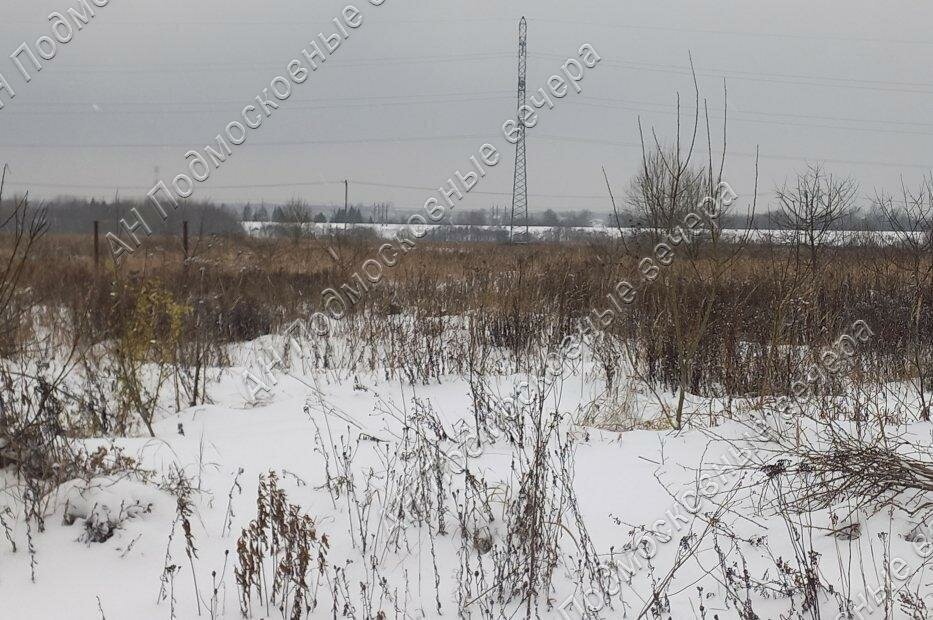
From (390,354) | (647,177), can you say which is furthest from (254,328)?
(647,177)

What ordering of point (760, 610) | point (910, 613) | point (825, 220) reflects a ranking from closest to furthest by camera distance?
point (910, 613) → point (760, 610) → point (825, 220)

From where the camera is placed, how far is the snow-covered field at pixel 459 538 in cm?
256

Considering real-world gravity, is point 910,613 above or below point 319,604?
above

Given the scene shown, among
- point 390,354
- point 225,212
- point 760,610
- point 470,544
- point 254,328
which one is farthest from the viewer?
point 225,212

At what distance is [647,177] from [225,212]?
46.9 m

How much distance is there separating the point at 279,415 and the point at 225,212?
4560 cm

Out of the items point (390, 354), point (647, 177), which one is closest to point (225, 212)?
point (390, 354)

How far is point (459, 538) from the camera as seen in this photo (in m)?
3.23

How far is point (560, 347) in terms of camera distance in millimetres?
7359

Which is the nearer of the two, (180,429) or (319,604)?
(319,604)

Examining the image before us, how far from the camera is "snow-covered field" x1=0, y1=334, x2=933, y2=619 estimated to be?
2561mm

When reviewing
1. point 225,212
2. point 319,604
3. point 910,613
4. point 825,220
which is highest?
point 225,212

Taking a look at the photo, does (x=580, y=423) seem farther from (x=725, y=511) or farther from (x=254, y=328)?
(x=254, y=328)

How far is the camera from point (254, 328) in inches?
371
